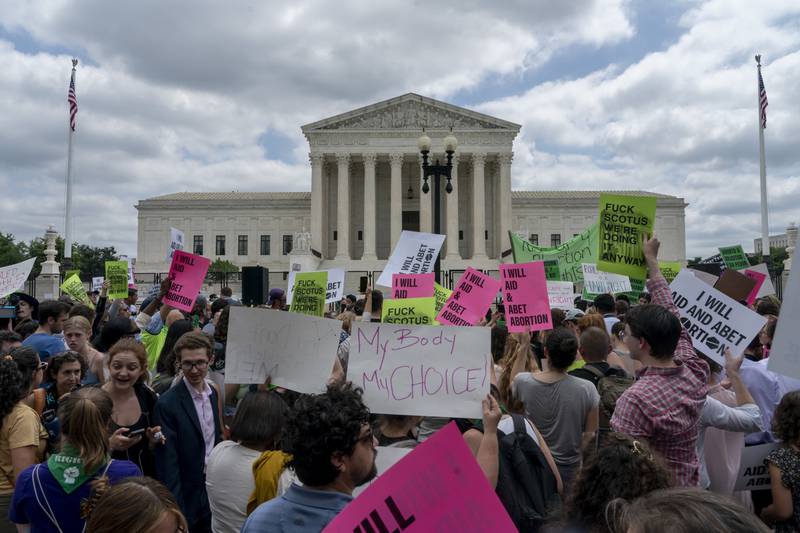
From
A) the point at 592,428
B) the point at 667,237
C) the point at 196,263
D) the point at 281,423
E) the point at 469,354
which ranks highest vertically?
the point at 667,237

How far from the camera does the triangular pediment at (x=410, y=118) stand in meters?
54.6

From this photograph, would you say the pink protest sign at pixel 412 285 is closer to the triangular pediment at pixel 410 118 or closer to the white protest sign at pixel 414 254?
the white protest sign at pixel 414 254

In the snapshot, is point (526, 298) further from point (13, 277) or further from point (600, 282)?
point (13, 277)

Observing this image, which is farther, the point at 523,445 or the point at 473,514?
the point at 523,445

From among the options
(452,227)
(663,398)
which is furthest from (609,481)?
(452,227)

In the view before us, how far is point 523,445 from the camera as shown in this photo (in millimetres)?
3332

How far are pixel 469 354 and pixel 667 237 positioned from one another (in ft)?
220

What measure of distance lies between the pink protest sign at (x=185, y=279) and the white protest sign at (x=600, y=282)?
873 cm

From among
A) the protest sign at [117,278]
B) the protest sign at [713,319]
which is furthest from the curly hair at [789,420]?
the protest sign at [117,278]

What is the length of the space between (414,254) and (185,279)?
3.51 m

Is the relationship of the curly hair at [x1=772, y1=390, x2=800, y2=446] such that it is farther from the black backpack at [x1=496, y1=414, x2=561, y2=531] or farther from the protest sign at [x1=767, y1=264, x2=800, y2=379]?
the black backpack at [x1=496, y1=414, x2=561, y2=531]

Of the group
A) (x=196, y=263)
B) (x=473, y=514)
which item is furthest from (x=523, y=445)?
(x=196, y=263)

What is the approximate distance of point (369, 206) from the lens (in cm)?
5534

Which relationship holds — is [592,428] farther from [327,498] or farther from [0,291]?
[0,291]
